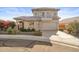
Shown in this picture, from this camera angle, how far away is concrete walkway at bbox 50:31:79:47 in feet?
9.27

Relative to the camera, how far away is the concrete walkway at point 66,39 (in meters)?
2.83

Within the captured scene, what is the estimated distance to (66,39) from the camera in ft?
9.28
